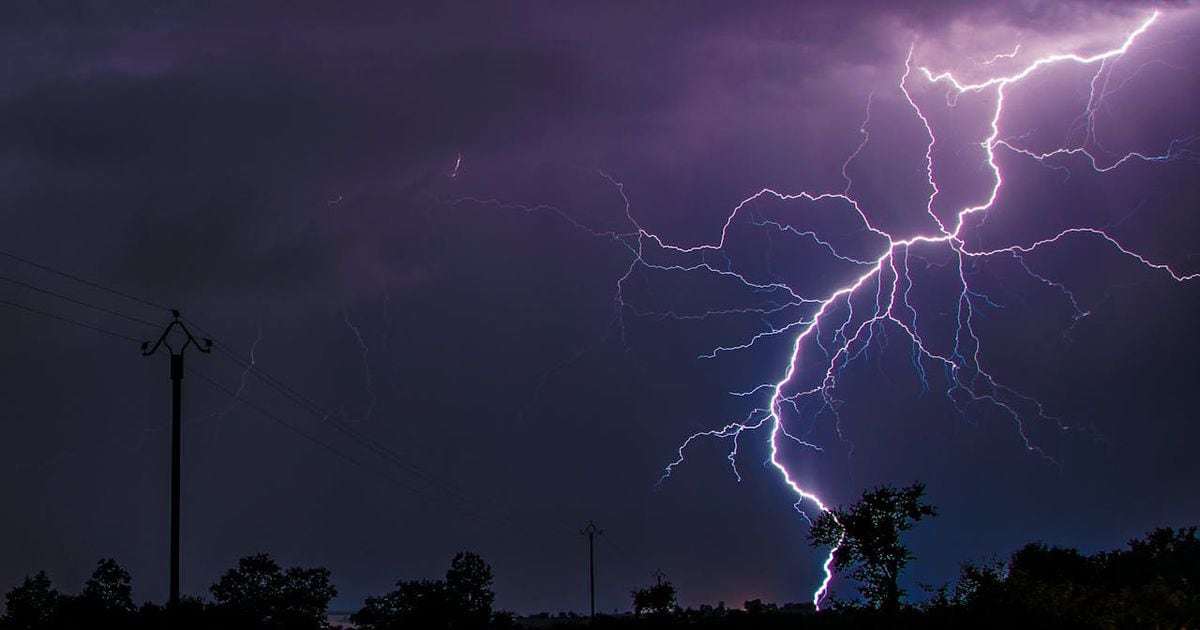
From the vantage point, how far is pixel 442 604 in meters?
43.5

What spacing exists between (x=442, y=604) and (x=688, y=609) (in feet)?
55.2

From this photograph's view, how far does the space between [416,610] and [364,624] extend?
208 inches

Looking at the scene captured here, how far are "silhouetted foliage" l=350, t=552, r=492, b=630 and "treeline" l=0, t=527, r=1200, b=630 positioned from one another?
5cm

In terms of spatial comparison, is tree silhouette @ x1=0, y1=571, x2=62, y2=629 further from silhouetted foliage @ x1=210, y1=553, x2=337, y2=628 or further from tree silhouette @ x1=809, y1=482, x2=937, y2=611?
tree silhouette @ x1=809, y1=482, x2=937, y2=611

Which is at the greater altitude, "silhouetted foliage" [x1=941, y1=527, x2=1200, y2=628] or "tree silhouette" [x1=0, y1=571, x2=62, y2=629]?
"tree silhouette" [x1=0, y1=571, x2=62, y2=629]

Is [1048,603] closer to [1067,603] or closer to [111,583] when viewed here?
[1067,603]

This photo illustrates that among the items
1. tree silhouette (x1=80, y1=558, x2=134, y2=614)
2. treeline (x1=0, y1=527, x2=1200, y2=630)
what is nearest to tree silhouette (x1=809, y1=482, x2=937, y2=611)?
treeline (x1=0, y1=527, x2=1200, y2=630)

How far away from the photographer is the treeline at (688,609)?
22672 mm

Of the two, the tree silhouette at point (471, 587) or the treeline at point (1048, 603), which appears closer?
the treeline at point (1048, 603)

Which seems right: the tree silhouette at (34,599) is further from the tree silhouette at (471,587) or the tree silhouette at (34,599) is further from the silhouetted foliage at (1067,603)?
the silhouetted foliage at (1067,603)

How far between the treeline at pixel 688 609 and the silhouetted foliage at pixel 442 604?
0.18 ft

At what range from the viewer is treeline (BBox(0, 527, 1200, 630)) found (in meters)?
22.7

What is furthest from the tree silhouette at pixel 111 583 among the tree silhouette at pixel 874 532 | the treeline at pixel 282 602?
the tree silhouette at pixel 874 532

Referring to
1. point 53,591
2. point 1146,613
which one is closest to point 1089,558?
point 1146,613
